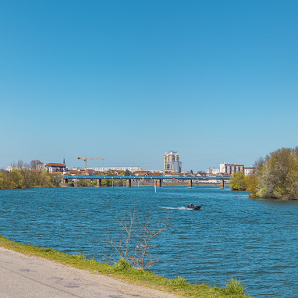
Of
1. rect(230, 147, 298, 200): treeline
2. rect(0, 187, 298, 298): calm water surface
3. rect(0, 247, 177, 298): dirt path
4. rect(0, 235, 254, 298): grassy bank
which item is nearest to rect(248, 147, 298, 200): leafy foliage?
rect(230, 147, 298, 200): treeline

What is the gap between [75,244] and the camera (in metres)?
32.9

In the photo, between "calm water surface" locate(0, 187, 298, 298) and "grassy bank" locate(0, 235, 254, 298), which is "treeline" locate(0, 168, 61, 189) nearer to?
"calm water surface" locate(0, 187, 298, 298)

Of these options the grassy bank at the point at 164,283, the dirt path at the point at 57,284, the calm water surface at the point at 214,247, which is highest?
the dirt path at the point at 57,284

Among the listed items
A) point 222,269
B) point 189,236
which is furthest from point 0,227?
point 222,269

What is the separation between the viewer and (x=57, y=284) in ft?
47.4

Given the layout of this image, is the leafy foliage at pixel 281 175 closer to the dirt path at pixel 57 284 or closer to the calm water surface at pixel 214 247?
the calm water surface at pixel 214 247

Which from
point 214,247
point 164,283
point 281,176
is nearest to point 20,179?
point 281,176

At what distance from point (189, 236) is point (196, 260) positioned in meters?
12.5

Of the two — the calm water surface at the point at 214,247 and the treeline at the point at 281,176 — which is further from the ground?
the treeline at the point at 281,176

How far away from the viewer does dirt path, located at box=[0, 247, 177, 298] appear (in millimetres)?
13156

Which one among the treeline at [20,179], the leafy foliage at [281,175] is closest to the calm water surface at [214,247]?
the leafy foliage at [281,175]

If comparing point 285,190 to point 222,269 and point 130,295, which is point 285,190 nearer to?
point 222,269

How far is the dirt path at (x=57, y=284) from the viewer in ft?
43.2

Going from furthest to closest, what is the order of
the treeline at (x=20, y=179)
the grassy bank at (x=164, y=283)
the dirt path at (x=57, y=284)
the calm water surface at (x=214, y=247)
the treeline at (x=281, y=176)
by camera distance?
the treeline at (x=20, y=179), the treeline at (x=281, y=176), the calm water surface at (x=214, y=247), the grassy bank at (x=164, y=283), the dirt path at (x=57, y=284)
